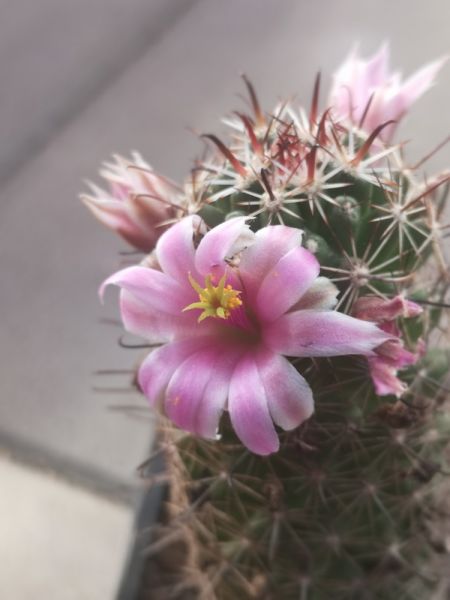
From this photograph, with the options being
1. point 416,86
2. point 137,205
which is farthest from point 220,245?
point 416,86

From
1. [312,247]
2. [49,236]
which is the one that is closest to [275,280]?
[312,247]

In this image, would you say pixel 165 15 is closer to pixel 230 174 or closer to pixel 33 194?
pixel 33 194

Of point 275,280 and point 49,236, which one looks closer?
point 275,280

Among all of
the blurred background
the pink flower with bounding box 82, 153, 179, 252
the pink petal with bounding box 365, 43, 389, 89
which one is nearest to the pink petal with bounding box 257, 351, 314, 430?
the pink flower with bounding box 82, 153, 179, 252

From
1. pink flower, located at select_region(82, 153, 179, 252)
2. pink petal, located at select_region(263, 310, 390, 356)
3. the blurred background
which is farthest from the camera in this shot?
the blurred background

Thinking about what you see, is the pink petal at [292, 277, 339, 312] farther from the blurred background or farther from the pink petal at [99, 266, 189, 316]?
the blurred background

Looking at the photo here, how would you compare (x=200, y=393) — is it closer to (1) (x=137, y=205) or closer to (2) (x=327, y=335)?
(2) (x=327, y=335)

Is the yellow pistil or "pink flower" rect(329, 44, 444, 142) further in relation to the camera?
"pink flower" rect(329, 44, 444, 142)
